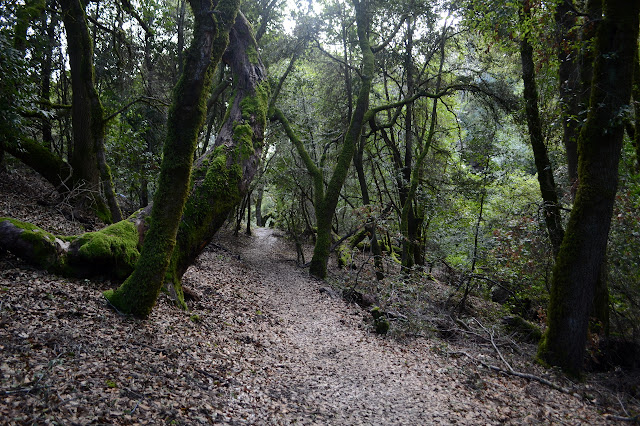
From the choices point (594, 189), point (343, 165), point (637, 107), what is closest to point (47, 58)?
point (343, 165)

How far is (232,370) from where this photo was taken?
465 centimetres

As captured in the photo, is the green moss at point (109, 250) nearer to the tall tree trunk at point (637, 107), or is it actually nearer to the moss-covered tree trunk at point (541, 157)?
the moss-covered tree trunk at point (541, 157)

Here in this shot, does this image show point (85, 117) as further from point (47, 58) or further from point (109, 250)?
point (109, 250)

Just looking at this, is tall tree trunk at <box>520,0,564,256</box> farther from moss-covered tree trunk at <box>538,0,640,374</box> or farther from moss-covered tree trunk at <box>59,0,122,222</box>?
moss-covered tree trunk at <box>59,0,122,222</box>

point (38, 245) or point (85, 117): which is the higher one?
point (85, 117)

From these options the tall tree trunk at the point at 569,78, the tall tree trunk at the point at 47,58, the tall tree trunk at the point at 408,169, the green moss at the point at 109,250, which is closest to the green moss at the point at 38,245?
the green moss at the point at 109,250

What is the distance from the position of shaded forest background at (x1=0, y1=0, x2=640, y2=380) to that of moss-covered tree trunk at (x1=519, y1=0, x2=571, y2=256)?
0.04 m

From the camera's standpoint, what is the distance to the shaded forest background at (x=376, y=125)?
7.11m

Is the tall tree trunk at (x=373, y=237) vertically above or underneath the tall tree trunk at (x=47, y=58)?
underneath

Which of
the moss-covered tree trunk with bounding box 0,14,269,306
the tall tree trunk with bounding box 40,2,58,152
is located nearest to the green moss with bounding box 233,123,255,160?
the moss-covered tree trunk with bounding box 0,14,269,306

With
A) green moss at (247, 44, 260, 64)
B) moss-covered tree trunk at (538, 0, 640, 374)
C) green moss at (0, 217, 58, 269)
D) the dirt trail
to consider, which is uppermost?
green moss at (247, 44, 260, 64)

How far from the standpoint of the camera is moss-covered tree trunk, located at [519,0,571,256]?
7.64 m

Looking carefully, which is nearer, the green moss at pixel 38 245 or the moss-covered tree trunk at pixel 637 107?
the green moss at pixel 38 245

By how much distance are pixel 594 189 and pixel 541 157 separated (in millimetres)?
2700
